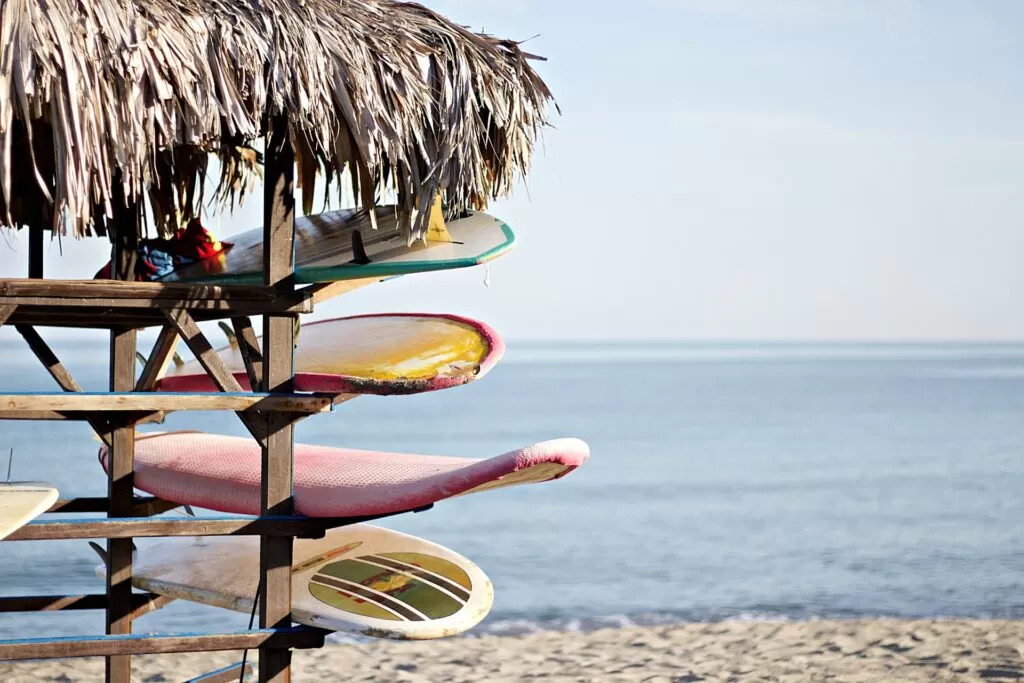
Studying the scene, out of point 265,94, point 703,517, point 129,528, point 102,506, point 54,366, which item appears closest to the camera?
point 265,94

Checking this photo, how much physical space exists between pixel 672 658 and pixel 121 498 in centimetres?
384

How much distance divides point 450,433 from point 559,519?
43.4 ft

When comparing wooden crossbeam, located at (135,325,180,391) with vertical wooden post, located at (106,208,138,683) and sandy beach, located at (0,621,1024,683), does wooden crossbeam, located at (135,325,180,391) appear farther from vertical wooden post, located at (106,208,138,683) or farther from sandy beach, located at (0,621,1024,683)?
sandy beach, located at (0,621,1024,683)

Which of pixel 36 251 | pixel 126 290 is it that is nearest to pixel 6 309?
pixel 126 290

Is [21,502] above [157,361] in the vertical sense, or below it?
below

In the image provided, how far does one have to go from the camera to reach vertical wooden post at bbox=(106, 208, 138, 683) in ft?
15.8

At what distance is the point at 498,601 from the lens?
1002cm

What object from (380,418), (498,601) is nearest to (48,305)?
(498,601)

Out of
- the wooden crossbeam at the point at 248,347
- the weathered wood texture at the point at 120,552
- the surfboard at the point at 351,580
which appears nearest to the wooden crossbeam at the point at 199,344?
the wooden crossbeam at the point at 248,347

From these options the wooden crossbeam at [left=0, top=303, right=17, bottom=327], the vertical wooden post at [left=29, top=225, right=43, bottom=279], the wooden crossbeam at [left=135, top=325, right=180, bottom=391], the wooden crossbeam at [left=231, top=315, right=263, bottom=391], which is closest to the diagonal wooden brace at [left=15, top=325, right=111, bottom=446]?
the wooden crossbeam at [left=135, top=325, right=180, bottom=391]

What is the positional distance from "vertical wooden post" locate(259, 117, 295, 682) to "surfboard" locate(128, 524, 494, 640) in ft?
0.43

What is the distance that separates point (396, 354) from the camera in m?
4.59

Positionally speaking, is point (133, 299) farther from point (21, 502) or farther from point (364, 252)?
point (364, 252)

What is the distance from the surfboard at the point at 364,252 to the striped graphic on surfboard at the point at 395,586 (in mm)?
1108
